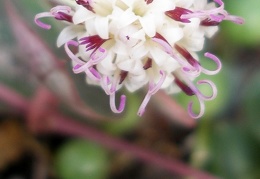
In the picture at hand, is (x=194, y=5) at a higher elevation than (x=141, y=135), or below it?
higher

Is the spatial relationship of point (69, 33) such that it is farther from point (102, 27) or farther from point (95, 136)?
point (95, 136)

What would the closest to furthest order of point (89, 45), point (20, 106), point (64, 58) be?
point (89, 45), point (64, 58), point (20, 106)

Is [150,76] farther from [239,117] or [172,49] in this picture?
[239,117]

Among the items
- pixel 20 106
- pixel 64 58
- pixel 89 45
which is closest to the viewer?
pixel 89 45

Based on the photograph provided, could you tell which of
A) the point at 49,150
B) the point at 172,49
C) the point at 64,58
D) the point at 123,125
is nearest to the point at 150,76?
the point at 172,49

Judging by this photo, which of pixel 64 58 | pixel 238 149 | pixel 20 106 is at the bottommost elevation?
pixel 238 149

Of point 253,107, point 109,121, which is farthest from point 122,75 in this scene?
point 253,107

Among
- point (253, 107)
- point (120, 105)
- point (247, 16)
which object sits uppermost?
point (120, 105)
